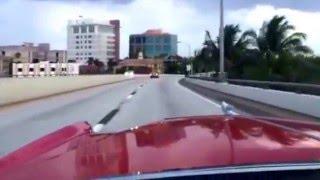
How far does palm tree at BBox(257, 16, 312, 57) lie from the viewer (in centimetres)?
5472

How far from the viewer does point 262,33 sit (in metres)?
58.0

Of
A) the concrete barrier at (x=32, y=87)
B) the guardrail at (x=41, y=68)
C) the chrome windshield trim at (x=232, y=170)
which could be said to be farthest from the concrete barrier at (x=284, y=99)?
the guardrail at (x=41, y=68)

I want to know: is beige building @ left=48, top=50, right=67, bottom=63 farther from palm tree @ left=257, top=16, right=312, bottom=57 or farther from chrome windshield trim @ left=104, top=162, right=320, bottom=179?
chrome windshield trim @ left=104, top=162, right=320, bottom=179

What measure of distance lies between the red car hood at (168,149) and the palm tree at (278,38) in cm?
5085

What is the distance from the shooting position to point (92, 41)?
170 metres

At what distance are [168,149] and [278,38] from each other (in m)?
53.9

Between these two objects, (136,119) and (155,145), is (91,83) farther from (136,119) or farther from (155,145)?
(155,145)

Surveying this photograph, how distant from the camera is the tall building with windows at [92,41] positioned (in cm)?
16438

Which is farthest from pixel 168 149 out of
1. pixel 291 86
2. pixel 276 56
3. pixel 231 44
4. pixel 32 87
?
pixel 231 44

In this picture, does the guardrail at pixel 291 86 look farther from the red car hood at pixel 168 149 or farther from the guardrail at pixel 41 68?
the guardrail at pixel 41 68

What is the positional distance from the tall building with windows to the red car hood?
153 metres

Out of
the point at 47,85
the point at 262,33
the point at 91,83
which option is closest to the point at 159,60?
the point at 91,83

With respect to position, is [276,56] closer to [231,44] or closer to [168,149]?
[231,44]

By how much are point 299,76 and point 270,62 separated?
8.99 m
